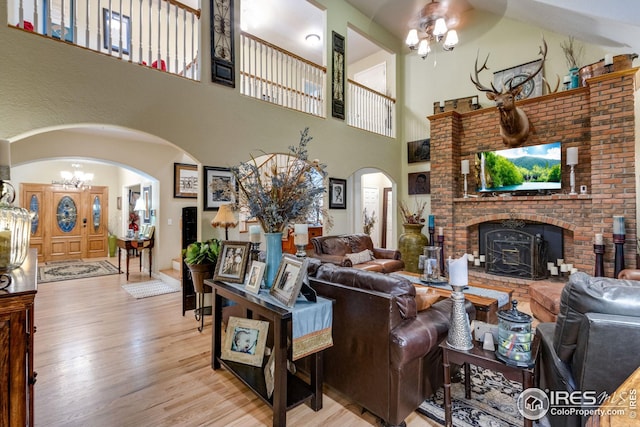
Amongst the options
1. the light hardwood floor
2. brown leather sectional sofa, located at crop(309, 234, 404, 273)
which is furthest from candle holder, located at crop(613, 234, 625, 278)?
the light hardwood floor

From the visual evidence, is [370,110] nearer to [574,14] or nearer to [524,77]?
[524,77]

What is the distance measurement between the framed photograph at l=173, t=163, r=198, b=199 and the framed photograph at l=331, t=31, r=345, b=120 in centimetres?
326

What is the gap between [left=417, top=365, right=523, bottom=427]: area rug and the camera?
1.93m

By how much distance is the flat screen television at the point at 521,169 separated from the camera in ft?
15.4

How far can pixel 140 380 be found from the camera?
2.41 metres

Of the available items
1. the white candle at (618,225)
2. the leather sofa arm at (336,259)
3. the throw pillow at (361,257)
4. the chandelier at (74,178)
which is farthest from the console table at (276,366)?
the chandelier at (74,178)

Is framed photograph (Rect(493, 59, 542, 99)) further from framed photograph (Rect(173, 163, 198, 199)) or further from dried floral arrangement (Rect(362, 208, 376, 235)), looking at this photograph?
framed photograph (Rect(173, 163, 198, 199))

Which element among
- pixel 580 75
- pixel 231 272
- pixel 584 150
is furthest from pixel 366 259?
pixel 580 75

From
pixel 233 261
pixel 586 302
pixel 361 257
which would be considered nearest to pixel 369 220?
pixel 361 257

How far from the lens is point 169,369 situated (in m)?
2.58

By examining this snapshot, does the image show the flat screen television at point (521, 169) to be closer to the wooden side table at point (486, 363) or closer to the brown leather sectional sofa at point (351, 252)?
the brown leather sectional sofa at point (351, 252)

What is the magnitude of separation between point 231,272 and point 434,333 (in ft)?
4.93

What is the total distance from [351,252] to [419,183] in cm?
268

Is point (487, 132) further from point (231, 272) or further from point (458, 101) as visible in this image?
point (231, 272)
